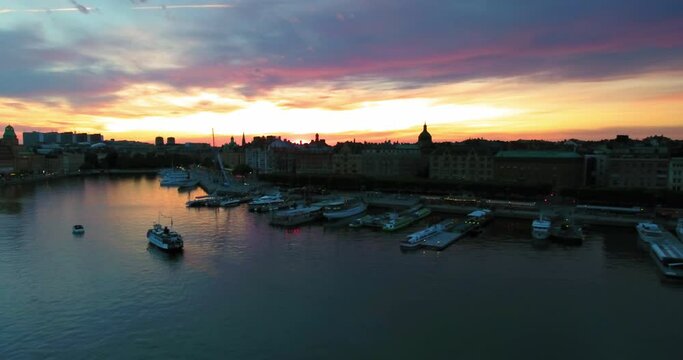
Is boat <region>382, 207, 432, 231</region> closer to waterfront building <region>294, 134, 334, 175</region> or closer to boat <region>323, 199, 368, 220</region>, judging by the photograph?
boat <region>323, 199, 368, 220</region>

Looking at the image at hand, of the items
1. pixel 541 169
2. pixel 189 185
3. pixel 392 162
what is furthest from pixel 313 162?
pixel 541 169

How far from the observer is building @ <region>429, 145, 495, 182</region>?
114 feet

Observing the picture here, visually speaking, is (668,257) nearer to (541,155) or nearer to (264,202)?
(264,202)

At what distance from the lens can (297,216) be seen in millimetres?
22469

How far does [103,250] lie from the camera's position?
54.1 ft

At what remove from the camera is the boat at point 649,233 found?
17.1 m

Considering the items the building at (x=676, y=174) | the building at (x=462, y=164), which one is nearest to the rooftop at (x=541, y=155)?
the building at (x=462, y=164)

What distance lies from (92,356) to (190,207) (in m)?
20.3

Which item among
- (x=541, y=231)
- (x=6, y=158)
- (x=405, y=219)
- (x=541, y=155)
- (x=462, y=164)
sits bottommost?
(x=405, y=219)

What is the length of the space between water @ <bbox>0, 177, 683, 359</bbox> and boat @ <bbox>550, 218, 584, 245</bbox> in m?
0.49

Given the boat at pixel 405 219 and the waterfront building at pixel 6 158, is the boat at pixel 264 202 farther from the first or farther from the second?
the waterfront building at pixel 6 158

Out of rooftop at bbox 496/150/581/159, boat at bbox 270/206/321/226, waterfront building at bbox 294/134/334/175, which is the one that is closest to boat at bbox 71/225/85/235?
boat at bbox 270/206/321/226

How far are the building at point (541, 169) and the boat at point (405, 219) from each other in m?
8.69

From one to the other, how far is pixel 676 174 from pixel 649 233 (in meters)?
12.1
